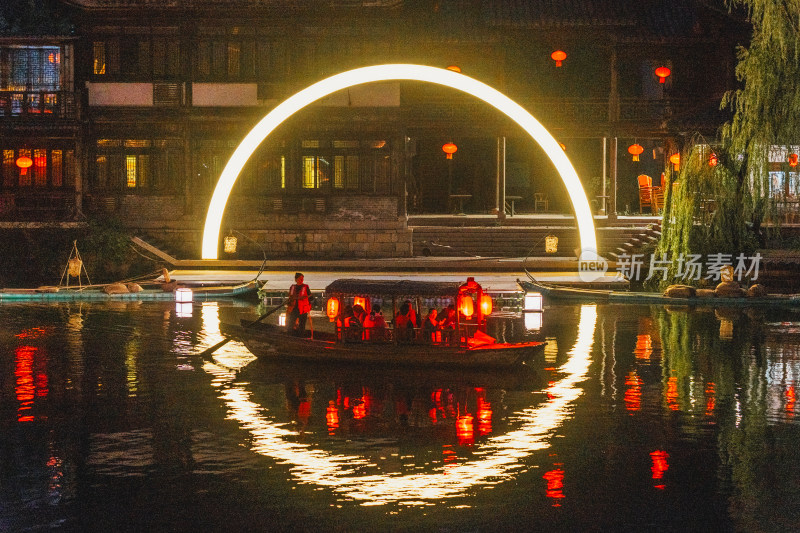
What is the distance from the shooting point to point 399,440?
13.0 meters

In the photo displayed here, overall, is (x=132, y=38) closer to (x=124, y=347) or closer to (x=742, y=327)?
(x=124, y=347)

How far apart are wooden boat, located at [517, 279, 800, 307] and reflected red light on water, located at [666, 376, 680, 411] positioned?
9.96m

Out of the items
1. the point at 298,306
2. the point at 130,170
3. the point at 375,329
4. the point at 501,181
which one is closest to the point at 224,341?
the point at 298,306

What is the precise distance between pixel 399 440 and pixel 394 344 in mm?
4474

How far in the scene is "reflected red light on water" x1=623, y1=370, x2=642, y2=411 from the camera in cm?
1511

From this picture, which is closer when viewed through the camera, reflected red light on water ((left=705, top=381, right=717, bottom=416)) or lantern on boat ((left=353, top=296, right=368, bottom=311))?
reflected red light on water ((left=705, top=381, right=717, bottom=416))

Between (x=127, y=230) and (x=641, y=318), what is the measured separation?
17.7 metres

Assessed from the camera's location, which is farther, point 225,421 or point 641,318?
point 641,318

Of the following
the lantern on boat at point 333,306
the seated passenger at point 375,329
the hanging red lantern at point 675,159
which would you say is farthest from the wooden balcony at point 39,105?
the seated passenger at point 375,329

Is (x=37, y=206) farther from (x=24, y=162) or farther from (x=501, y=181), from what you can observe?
(x=501, y=181)

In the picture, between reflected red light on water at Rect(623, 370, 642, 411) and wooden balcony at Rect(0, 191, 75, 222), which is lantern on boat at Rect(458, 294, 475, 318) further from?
wooden balcony at Rect(0, 191, 75, 222)

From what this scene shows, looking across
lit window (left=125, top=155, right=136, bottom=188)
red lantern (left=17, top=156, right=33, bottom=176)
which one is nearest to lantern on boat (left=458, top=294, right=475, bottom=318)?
lit window (left=125, top=155, right=136, bottom=188)

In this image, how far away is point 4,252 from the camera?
33.8 metres

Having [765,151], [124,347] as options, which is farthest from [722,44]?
[124,347]
